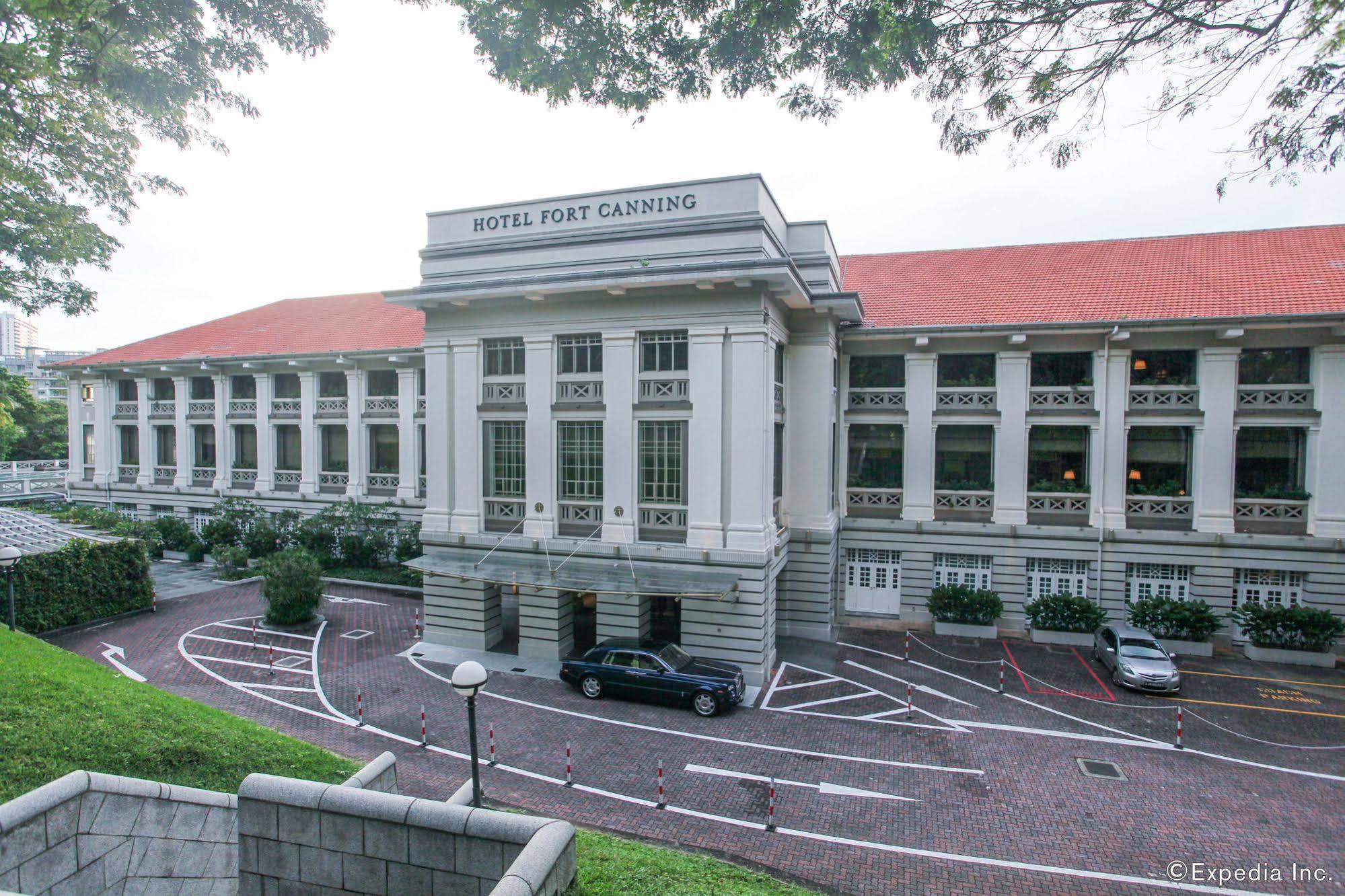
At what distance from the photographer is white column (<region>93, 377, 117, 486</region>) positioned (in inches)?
1470

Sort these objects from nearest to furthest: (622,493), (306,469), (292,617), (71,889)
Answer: (71,889) → (622,493) → (292,617) → (306,469)

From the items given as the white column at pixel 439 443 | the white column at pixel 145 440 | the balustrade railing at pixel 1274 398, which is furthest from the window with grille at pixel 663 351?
the white column at pixel 145 440

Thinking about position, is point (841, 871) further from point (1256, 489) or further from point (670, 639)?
point (1256, 489)

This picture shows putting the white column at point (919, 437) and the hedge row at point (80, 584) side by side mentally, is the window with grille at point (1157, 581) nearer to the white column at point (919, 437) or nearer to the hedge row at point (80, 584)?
the white column at point (919, 437)

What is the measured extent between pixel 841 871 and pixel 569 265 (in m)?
15.9

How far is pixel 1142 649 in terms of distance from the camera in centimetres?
1877

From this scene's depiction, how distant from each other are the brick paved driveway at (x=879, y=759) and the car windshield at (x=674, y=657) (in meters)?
1.13

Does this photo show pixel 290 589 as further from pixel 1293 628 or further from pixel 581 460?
pixel 1293 628

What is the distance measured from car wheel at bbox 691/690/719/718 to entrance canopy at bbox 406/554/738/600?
2.25 meters

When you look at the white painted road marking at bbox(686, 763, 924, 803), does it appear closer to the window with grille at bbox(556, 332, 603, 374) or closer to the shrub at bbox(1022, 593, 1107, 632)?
the window with grille at bbox(556, 332, 603, 374)

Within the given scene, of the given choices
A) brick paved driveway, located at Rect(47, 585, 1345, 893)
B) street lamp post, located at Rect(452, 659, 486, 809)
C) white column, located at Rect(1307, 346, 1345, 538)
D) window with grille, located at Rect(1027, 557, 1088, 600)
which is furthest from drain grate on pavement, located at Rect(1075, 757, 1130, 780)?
white column, located at Rect(1307, 346, 1345, 538)

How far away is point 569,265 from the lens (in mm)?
19922

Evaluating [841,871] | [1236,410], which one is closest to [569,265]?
[841,871]

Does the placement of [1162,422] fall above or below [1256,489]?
above
